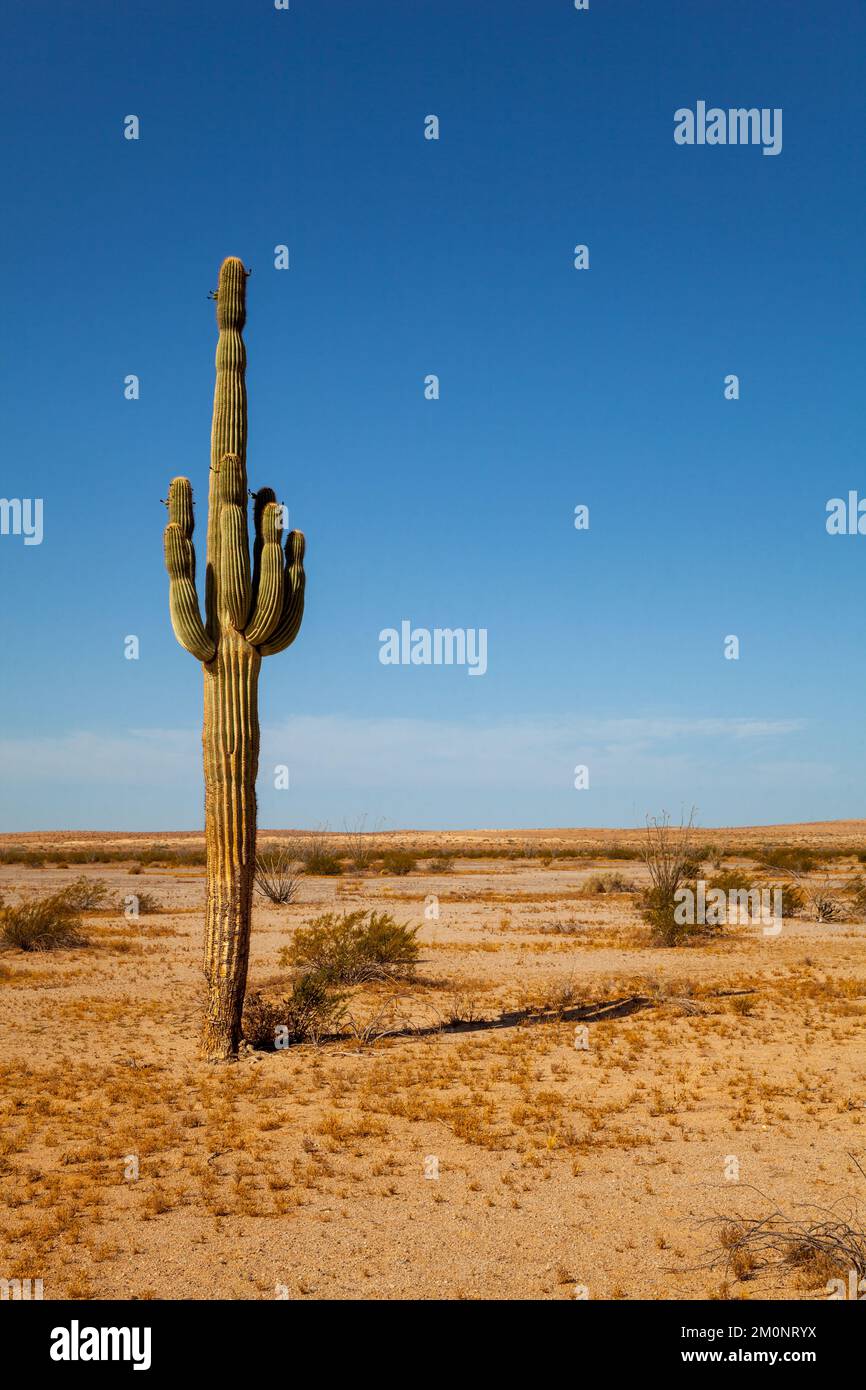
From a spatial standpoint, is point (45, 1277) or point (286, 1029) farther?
point (286, 1029)

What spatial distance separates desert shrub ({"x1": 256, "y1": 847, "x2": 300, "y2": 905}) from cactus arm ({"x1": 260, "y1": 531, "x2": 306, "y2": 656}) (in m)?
18.2

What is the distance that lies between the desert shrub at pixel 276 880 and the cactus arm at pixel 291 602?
716 inches

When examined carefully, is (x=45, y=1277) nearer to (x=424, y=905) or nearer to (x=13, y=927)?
(x=13, y=927)

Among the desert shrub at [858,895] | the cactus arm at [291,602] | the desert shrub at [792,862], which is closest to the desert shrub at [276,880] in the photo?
the desert shrub at [858,895]

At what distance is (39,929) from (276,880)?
36.2 feet

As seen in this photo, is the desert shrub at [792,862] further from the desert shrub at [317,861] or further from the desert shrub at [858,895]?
the desert shrub at [317,861]

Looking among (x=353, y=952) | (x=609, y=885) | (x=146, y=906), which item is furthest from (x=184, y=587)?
(x=609, y=885)

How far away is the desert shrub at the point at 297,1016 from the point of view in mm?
11039

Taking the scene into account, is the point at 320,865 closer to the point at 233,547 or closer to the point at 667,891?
the point at 667,891

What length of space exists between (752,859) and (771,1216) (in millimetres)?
49137

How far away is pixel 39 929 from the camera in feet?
60.3

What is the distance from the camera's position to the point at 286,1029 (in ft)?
37.1
